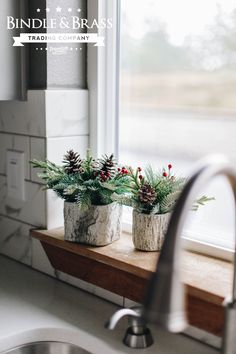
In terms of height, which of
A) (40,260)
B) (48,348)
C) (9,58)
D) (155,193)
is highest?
(9,58)

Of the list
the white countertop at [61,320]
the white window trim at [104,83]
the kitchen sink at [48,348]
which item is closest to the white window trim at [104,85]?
the white window trim at [104,83]

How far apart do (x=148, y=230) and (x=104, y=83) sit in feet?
1.55

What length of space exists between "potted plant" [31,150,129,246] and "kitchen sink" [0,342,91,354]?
0.80 feet

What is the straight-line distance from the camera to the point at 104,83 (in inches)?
57.0

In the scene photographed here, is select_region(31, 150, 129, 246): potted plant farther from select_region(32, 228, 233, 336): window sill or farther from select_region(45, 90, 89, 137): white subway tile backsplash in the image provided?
select_region(45, 90, 89, 137): white subway tile backsplash

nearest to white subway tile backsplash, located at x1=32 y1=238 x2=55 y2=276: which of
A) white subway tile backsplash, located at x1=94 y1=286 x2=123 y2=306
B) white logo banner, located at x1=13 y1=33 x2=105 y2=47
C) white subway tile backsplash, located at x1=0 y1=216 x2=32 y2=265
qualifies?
white subway tile backsplash, located at x1=0 y1=216 x2=32 y2=265

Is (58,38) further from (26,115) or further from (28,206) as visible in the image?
(28,206)

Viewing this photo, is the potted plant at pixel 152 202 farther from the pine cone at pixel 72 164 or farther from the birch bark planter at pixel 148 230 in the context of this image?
the pine cone at pixel 72 164

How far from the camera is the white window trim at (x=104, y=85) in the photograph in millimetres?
1405

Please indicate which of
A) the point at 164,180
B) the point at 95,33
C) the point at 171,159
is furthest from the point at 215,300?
the point at 95,33

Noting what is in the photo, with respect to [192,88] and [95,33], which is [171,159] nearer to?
[192,88]

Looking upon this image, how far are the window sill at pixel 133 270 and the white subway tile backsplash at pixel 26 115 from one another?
282 mm

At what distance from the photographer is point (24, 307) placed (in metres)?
1.27

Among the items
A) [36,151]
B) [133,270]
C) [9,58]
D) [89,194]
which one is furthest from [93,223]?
[9,58]
